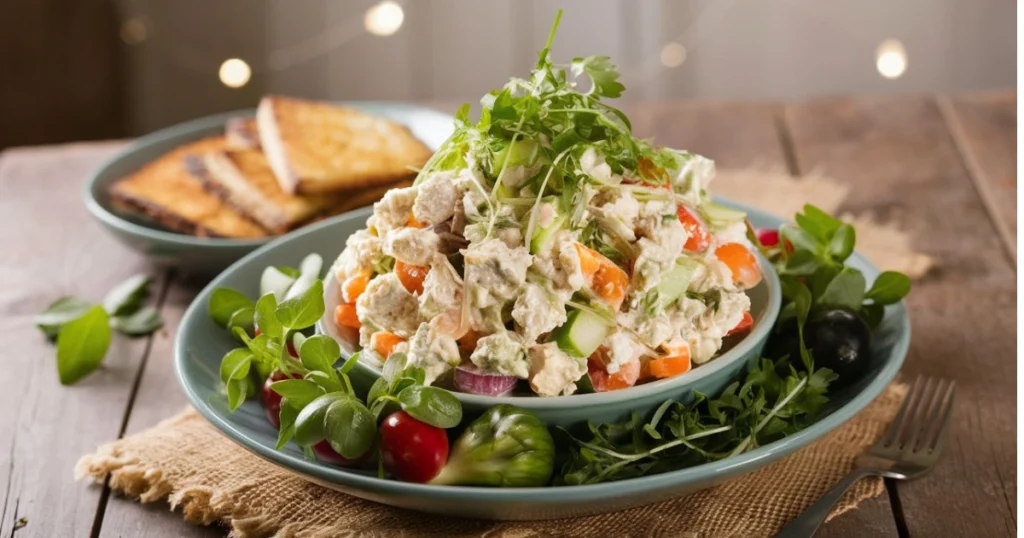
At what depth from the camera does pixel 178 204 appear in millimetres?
2865

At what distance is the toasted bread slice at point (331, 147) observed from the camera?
288cm

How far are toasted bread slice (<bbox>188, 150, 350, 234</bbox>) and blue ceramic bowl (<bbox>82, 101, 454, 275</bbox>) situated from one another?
0.51 feet

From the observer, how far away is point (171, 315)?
2.61 meters

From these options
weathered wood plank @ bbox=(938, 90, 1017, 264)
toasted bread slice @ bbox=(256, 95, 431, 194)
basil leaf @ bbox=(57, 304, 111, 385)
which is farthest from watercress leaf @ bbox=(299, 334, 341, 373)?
weathered wood plank @ bbox=(938, 90, 1017, 264)

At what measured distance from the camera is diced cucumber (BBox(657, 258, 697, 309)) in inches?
66.7

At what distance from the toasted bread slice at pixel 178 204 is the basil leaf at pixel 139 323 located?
289mm

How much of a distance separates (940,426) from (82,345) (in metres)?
1.70

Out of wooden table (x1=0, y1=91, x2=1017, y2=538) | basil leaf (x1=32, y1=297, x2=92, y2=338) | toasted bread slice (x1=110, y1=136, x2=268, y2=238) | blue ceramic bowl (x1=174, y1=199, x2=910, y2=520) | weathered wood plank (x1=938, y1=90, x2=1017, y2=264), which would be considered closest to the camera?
blue ceramic bowl (x1=174, y1=199, x2=910, y2=520)

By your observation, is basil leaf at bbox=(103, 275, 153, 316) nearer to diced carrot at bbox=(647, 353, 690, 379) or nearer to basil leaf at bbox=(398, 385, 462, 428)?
basil leaf at bbox=(398, 385, 462, 428)

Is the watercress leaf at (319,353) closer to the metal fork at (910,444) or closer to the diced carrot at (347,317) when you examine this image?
the diced carrot at (347,317)

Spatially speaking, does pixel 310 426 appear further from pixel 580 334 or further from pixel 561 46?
pixel 561 46

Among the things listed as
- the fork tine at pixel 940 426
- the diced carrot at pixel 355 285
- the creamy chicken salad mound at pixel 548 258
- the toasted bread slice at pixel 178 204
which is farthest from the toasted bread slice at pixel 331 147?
the fork tine at pixel 940 426

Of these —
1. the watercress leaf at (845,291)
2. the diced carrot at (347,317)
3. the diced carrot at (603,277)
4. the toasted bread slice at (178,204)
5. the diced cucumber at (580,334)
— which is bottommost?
the toasted bread slice at (178,204)

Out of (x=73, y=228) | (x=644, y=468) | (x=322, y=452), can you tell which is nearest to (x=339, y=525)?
(x=322, y=452)
